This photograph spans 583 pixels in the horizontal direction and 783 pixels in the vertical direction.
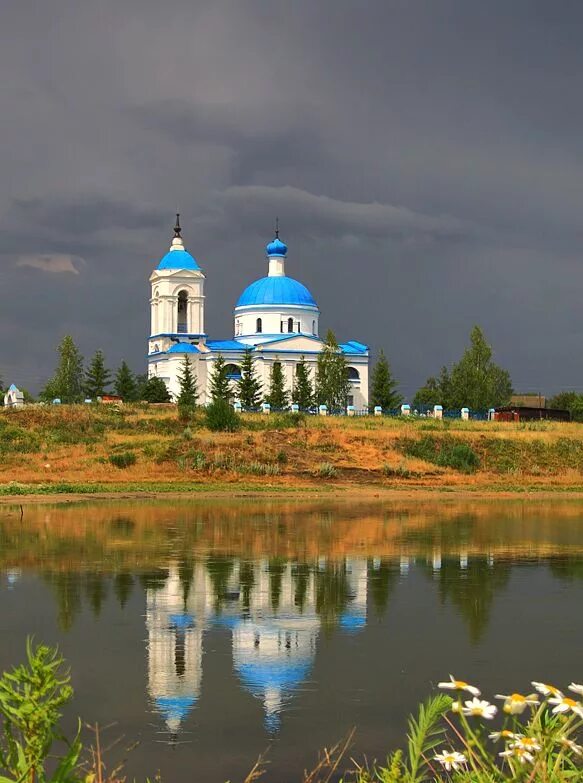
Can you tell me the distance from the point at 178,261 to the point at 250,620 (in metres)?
73.4

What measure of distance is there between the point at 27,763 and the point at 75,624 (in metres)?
9.54

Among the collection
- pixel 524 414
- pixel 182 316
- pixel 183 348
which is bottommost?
pixel 524 414

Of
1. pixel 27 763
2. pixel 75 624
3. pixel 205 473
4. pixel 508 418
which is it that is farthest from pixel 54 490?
pixel 508 418

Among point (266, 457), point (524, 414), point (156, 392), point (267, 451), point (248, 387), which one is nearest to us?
point (266, 457)

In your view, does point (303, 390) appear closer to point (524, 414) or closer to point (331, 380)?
point (331, 380)

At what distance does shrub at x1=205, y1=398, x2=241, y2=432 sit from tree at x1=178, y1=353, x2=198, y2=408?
2205 centimetres

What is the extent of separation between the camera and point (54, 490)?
3606 cm

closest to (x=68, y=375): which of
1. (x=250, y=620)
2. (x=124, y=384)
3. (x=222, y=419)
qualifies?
(x=124, y=384)

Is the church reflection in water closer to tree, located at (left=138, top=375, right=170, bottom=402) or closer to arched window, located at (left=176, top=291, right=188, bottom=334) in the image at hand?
tree, located at (left=138, top=375, right=170, bottom=402)

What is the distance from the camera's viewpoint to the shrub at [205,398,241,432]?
A: 49906 mm

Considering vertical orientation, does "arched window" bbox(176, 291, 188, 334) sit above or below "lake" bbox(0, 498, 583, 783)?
above

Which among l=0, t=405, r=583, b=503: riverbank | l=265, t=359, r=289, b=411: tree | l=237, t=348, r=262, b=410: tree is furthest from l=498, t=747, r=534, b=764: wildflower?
l=265, t=359, r=289, b=411: tree

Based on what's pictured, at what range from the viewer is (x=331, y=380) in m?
76.8

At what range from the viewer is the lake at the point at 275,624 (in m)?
9.52
